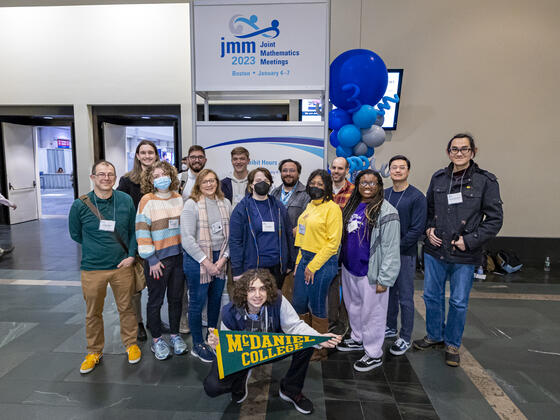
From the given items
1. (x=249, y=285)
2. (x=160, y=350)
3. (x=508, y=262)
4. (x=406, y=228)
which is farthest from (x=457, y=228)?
(x=508, y=262)

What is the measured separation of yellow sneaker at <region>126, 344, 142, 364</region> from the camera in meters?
2.64

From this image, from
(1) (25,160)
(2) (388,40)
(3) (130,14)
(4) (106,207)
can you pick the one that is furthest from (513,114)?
(1) (25,160)

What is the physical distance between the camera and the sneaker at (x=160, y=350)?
8.80 feet

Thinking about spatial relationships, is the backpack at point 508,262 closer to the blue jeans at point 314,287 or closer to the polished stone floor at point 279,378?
the polished stone floor at point 279,378

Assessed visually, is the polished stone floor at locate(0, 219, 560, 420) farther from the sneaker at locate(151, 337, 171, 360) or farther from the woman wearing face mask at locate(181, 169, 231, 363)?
the woman wearing face mask at locate(181, 169, 231, 363)

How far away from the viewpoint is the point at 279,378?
247 cm

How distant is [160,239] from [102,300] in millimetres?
638

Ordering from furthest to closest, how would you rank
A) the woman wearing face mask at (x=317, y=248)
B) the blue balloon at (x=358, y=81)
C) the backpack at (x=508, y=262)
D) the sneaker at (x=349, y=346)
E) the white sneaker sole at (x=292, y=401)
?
1. the backpack at (x=508, y=262)
2. the blue balloon at (x=358, y=81)
3. the sneaker at (x=349, y=346)
4. the woman wearing face mask at (x=317, y=248)
5. the white sneaker sole at (x=292, y=401)

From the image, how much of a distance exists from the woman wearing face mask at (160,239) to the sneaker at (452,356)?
2094mm

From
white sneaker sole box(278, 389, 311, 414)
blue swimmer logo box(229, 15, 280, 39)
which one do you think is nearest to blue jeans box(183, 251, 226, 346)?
white sneaker sole box(278, 389, 311, 414)

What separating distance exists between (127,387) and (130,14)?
7.36m

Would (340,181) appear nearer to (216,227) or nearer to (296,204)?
(296,204)

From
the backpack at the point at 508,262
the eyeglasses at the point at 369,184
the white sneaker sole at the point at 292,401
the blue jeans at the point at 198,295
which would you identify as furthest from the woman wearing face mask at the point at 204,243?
the backpack at the point at 508,262

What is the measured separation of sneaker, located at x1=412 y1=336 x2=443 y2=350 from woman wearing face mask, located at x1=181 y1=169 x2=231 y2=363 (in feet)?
5.63
